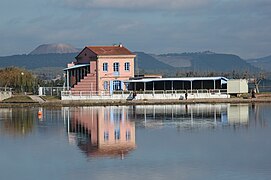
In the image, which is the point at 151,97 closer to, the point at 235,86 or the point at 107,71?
the point at 107,71

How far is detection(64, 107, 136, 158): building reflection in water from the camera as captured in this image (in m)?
21.1

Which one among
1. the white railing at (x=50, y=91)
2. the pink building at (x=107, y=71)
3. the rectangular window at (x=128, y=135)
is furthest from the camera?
the white railing at (x=50, y=91)

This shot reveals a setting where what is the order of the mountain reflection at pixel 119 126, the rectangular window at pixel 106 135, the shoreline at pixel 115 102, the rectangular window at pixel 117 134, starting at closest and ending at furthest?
1. the mountain reflection at pixel 119 126
2. the rectangular window at pixel 106 135
3. the rectangular window at pixel 117 134
4. the shoreline at pixel 115 102

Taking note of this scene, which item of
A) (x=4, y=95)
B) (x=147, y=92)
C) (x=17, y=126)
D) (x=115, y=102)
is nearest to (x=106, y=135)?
(x=17, y=126)

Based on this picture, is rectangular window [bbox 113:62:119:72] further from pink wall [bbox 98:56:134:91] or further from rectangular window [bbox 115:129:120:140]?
rectangular window [bbox 115:129:120:140]

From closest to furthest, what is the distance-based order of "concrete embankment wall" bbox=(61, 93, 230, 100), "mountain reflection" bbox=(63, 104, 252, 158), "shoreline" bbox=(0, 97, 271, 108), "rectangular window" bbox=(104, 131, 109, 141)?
1. "mountain reflection" bbox=(63, 104, 252, 158)
2. "rectangular window" bbox=(104, 131, 109, 141)
3. "shoreline" bbox=(0, 97, 271, 108)
4. "concrete embankment wall" bbox=(61, 93, 230, 100)

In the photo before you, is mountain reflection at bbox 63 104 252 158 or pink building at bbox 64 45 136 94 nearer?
mountain reflection at bbox 63 104 252 158

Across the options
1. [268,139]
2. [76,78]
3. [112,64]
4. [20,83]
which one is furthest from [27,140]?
[20,83]

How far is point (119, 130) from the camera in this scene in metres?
28.3

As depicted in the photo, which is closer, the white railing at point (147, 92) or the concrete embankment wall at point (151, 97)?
the concrete embankment wall at point (151, 97)

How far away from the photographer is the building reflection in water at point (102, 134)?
69.1ft

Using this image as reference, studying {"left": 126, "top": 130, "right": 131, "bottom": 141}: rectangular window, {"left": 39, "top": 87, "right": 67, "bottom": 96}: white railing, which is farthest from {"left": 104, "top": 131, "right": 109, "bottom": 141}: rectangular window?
{"left": 39, "top": 87, "right": 67, "bottom": 96}: white railing

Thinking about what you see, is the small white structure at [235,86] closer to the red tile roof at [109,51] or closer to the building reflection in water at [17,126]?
the red tile roof at [109,51]

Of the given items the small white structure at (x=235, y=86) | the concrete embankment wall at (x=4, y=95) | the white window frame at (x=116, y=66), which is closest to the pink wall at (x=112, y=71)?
the white window frame at (x=116, y=66)
